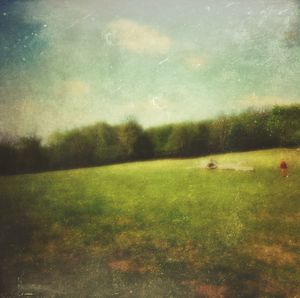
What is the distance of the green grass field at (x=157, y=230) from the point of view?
498cm

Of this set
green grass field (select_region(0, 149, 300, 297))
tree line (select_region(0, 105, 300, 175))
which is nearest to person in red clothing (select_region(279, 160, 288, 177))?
green grass field (select_region(0, 149, 300, 297))

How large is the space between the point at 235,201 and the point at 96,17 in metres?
3.53

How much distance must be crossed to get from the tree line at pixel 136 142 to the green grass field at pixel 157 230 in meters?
0.16

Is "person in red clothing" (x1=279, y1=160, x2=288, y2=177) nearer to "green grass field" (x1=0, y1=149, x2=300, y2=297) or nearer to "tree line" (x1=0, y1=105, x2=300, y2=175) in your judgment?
"green grass field" (x1=0, y1=149, x2=300, y2=297)

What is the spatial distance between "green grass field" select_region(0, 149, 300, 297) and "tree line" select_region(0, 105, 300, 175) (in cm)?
16

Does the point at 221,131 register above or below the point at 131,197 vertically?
above

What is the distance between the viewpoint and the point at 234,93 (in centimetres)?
521

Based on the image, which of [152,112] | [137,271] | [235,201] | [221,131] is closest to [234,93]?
[221,131]

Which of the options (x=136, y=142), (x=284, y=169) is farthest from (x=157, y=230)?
(x=284, y=169)

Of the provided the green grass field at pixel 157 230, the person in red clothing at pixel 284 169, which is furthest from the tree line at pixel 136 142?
the person in red clothing at pixel 284 169

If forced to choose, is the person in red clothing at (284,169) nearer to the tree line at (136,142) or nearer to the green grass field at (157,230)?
the green grass field at (157,230)

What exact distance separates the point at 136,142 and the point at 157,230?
4.53ft

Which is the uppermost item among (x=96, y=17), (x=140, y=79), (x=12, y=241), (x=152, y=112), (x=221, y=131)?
(x=96, y=17)

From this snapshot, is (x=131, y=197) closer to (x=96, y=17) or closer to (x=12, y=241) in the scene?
(x=12, y=241)
